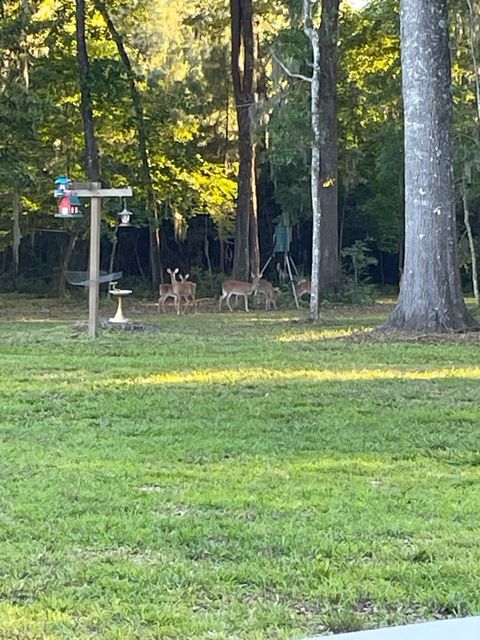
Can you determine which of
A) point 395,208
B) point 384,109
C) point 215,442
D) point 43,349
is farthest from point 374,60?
point 215,442

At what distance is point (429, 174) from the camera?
12289mm

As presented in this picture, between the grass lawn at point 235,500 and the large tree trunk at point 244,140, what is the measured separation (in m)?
13.5

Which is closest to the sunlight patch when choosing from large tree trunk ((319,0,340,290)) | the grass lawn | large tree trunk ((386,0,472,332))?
the grass lawn

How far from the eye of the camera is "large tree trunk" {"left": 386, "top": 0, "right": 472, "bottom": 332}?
1223cm

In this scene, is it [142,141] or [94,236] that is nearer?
[94,236]

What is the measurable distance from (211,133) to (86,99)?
28.2ft

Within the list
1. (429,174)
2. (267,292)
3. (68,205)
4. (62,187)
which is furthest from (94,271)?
(267,292)

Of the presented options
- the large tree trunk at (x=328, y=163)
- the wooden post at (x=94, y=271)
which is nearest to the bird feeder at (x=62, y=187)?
the wooden post at (x=94, y=271)

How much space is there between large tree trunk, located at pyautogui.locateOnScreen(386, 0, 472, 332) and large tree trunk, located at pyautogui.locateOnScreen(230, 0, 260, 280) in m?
10.2

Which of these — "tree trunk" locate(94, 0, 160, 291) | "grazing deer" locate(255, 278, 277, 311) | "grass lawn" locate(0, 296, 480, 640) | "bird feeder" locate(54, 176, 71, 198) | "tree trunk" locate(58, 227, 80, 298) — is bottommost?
"grass lawn" locate(0, 296, 480, 640)

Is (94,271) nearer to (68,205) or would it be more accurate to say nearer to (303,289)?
(68,205)

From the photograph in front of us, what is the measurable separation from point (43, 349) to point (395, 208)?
748 inches

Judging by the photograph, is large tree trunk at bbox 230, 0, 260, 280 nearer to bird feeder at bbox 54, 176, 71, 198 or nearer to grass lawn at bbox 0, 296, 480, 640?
bird feeder at bbox 54, 176, 71, 198

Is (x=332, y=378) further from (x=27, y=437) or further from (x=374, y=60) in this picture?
(x=374, y=60)
